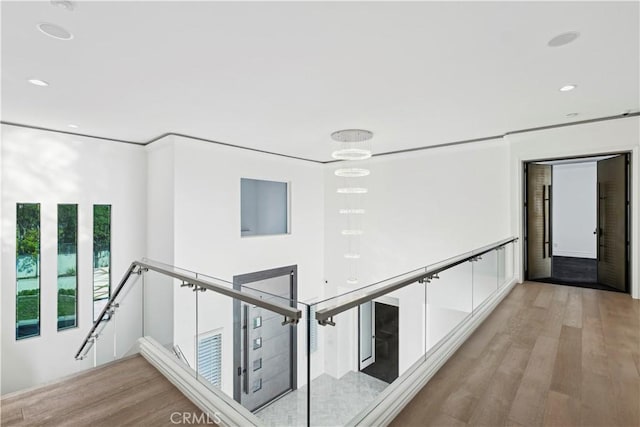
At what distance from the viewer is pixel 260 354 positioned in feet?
12.5

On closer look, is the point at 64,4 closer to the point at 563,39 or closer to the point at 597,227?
the point at 563,39

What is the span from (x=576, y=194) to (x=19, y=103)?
41.7 ft

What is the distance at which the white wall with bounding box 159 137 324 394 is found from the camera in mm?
5367

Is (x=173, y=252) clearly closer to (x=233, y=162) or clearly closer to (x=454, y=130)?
(x=233, y=162)

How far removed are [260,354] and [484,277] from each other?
3190mm

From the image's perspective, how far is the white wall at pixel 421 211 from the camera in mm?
5801

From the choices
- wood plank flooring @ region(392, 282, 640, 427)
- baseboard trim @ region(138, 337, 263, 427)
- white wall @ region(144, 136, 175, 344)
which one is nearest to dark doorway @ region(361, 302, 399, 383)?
wood plank flooring @ region(392, 282, 640, 427)

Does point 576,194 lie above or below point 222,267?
above

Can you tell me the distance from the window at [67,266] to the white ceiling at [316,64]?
145cm

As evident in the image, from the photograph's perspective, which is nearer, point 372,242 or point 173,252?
point 173,252

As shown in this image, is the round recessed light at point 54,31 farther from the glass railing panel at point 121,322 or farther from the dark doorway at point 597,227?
the dark doorway at point 597,227

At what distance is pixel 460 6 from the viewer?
6.72 feet

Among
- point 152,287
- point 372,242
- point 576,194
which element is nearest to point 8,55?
point 152,287

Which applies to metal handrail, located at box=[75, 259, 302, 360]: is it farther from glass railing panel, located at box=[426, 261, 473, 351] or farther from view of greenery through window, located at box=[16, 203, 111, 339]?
glass railing panel, located at box=[426, 261, 473, 351]
